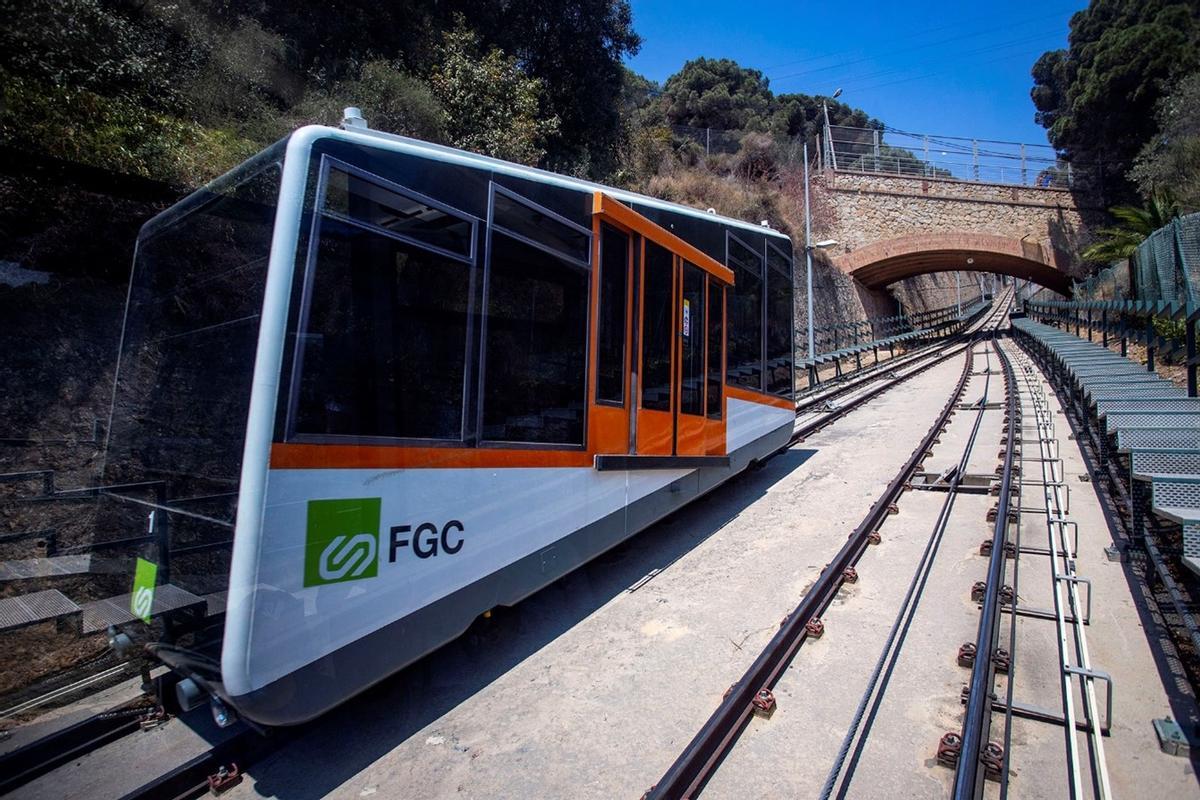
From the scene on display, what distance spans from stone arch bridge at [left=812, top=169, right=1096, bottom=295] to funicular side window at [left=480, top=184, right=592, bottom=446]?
101ft

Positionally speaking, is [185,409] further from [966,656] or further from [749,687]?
[966,656]

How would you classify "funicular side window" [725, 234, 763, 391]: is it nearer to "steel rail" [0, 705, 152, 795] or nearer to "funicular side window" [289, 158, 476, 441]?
"funicular side window" [289, 158, 476, 441]

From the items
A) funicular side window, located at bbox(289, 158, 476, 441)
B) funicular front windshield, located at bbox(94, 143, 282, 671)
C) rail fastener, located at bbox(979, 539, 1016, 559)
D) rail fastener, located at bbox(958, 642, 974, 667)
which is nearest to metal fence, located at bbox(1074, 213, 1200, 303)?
rail fastener, located at bbox(979, 539, 1016, 559)

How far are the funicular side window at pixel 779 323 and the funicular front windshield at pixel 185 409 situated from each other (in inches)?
254

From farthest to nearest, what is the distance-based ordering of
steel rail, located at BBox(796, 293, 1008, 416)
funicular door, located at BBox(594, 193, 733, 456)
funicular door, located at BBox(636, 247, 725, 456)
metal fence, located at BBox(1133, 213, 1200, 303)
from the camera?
1. steel rail, located at BBox(796, 293, 1008, 416)
2. metal fence, located at BBox(1133, 213, 1200, 303)
3. funicular door, located at BBox(636, 247, 725, 456)
4. funicular door, located at BBox(594, 193, 733, 456)

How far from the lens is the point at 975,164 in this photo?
113 ft

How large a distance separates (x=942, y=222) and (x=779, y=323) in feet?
99.8

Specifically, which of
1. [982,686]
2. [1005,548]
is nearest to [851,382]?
[1005,548]

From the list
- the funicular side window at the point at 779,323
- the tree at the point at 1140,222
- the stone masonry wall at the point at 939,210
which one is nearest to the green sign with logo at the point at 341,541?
the funicular side window at the point at 779,323

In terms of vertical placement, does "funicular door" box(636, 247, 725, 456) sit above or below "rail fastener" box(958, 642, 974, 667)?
above

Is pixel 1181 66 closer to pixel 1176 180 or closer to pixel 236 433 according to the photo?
pixel 1176 180

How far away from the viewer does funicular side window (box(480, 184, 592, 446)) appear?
12.8ft

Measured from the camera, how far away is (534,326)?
4.26 m

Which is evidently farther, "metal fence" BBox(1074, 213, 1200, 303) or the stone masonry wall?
the stone masonry wall
